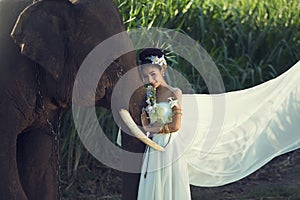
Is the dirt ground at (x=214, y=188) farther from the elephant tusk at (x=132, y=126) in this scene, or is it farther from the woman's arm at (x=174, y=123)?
the elephant tusk at (x=132, y=126)

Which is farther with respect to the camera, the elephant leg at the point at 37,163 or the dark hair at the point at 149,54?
the elephant leg at the point at 37,163

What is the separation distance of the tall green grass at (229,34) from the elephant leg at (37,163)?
1.71 meters

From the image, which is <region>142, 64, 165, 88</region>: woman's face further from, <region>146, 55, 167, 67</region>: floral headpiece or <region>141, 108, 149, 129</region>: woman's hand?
<region>141, 108, 149, 129</region>: woman's hand

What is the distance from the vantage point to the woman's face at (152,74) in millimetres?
5008

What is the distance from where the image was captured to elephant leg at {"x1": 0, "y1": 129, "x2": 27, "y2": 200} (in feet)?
15.9

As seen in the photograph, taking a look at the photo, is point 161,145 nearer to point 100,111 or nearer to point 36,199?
point 36,199

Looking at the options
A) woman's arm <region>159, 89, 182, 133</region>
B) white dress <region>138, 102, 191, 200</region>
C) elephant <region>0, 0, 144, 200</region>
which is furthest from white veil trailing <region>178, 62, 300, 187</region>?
elephant <region>0, 0, 144, 200</region>

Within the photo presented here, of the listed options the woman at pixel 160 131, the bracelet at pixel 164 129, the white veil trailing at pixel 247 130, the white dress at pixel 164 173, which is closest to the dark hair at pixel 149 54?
the woman at pixel 160 131

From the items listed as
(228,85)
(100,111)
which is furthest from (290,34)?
(100,111)

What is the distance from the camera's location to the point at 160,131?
5.03m

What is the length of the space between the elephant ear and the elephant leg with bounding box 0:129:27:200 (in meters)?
0.40

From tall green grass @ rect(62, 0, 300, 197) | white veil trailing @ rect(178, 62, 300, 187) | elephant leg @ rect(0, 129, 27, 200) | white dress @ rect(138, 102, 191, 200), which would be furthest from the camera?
tall green grass @ rect(62, 0, 300, 197)

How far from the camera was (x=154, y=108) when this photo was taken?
195 inches

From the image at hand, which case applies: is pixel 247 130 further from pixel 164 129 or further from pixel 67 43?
pixel 67 43
